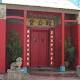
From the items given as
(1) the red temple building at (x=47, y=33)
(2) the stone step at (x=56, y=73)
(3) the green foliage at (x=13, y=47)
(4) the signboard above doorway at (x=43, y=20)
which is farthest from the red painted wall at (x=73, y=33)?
(3) the green foliage at (x=13, y=47)

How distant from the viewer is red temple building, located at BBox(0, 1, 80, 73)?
61.7 ft

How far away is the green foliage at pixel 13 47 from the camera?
1800 centimetres

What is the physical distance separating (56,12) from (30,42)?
2.28m

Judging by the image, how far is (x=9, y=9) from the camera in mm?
18016

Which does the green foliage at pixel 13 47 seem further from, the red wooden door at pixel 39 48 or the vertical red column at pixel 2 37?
the red wooden door at pixel 39 48

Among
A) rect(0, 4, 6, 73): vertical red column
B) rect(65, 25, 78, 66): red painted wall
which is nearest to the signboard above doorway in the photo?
rect(65, 25, 78, 66): red painted wall

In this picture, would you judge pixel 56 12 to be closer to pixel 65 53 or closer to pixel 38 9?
pixel 38 9

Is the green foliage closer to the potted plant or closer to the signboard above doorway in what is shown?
the potted plant

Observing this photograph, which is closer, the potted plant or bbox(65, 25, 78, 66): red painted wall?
the potted plant

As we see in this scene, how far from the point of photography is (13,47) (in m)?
18.1

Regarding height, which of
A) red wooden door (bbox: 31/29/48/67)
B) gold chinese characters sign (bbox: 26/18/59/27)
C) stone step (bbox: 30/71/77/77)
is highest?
gold chinese characters sign (bbox: 26/18/59/27)

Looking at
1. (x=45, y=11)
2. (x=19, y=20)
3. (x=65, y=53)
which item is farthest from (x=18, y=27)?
(x=65, y=53)

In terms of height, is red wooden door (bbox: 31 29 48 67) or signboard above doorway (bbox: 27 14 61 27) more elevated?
signboard above doorway (bbox: 27 14 61 27)

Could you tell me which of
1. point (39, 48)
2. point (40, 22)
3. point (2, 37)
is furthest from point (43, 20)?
point (2, 37)
